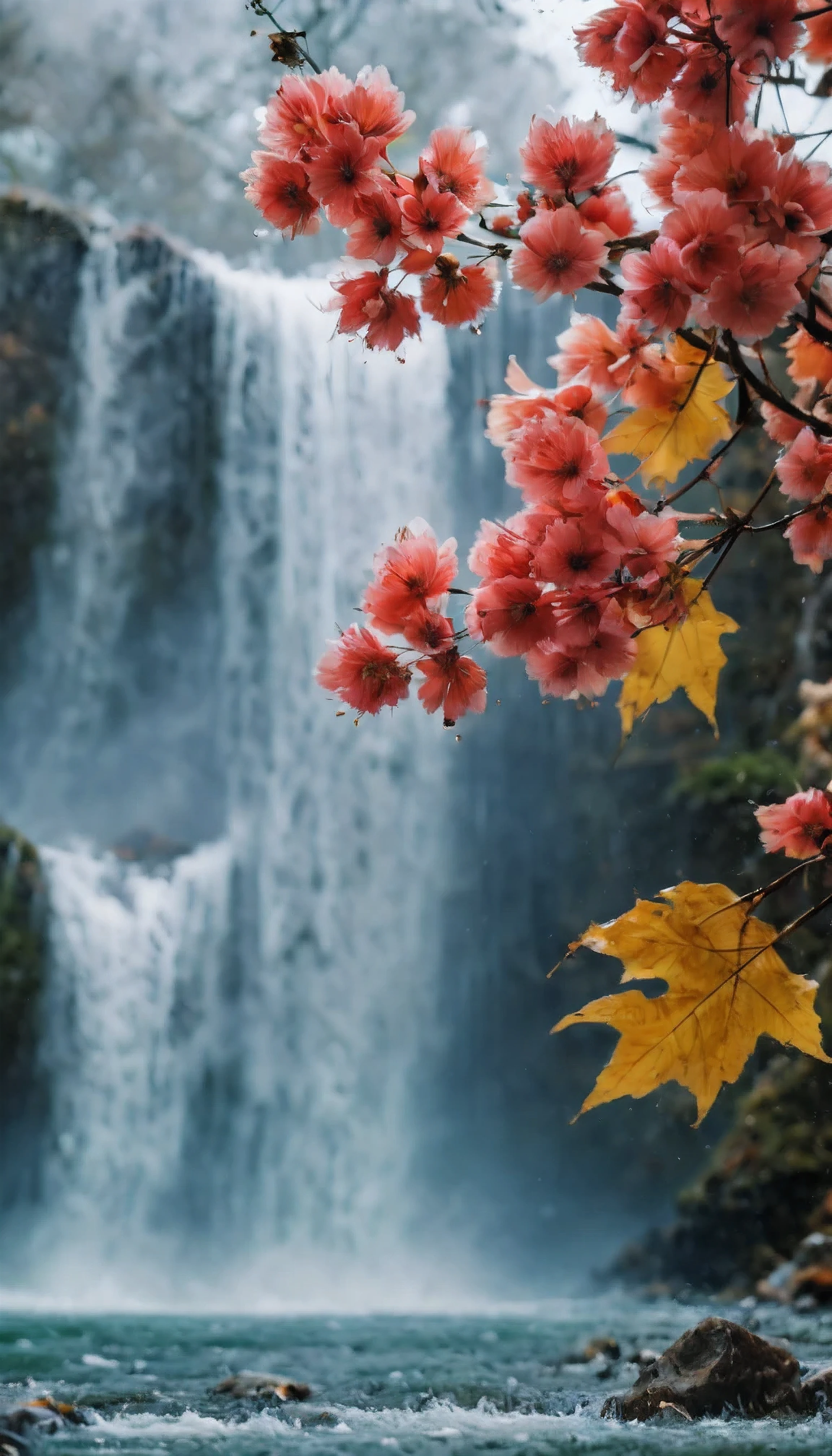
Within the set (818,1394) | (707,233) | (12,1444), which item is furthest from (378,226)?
(818,1394)

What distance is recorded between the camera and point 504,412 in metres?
0.95

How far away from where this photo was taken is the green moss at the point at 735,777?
293 inches

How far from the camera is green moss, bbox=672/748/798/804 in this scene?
24.4 ft

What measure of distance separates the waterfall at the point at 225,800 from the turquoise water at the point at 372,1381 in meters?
1.97

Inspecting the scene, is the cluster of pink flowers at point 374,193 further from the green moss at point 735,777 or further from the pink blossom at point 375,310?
the green moss at point 735,777

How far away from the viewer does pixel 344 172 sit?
0.84 meters

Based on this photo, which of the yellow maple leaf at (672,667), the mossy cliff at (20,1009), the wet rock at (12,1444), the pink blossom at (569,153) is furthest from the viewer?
the mossy cliff at (20,1009)

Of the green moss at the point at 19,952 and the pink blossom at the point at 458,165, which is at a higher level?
the green moss at the point at 19,952

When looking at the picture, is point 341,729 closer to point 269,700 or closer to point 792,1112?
point 269,700

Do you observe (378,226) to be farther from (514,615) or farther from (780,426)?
(780,426)

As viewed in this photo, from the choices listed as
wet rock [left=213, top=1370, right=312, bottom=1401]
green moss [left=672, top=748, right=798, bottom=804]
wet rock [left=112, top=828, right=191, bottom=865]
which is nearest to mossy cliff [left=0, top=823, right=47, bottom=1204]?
wet rock [left=112, top=828, right=191, bottom=865]

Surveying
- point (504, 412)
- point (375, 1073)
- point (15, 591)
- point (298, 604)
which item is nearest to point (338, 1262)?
point (375, 1073)

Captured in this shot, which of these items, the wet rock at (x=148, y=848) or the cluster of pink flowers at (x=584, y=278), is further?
the wet rock at (x=148, y=848)

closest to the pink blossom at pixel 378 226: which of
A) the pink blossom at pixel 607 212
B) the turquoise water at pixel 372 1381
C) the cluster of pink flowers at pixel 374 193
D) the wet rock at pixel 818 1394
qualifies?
the cluster of pink flowers at pixel 374 193
